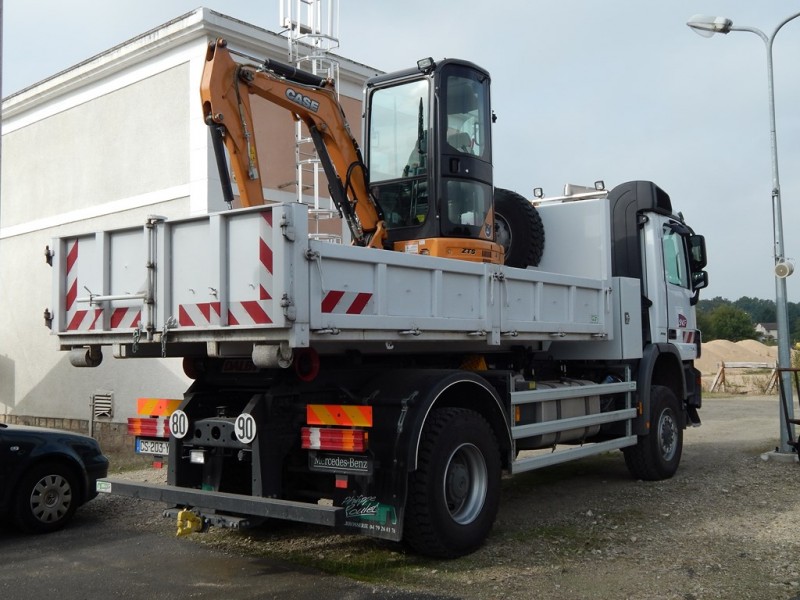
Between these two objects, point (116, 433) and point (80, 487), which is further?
point (116, 433)

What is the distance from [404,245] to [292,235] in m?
3.01

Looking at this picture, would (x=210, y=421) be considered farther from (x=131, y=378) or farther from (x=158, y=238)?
(x=131, y=378)

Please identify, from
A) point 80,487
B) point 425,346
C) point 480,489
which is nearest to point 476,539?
point 480,489

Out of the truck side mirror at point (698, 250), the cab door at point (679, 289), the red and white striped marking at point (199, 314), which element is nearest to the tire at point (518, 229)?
the cab door at point (679, 289)

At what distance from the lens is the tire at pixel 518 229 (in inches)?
376

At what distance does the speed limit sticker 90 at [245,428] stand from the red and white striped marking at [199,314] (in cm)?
74

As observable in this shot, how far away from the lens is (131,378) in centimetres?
1419

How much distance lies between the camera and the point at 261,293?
17.3 feet

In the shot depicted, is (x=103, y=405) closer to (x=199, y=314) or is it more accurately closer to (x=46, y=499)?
(x=46, y=499)

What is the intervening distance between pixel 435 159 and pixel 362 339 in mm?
2942

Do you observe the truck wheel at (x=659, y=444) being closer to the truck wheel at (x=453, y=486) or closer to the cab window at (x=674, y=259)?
the cab window at (x=674, y=259)

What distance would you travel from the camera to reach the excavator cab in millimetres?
8000

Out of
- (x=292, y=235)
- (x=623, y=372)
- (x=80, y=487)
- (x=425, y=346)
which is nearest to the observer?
(x=292, y=235)

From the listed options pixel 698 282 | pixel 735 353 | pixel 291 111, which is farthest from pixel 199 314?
pixel 735 353
